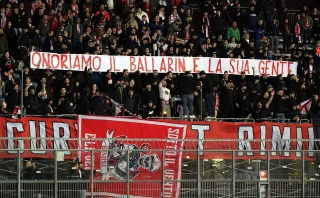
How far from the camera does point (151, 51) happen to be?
36219 millimetres

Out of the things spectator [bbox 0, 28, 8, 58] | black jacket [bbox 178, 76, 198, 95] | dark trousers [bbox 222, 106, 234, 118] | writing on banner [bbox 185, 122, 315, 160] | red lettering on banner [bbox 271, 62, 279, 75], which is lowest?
writing on banner [bbox 185, 122, 315, 160]

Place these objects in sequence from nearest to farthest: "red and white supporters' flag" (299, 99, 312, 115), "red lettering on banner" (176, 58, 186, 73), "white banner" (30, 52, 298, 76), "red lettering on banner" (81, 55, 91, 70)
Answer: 1. "white banner" (30, 52, 298, 76)
2. "red lettering on banner" (81, 55, 91, 70)
3. "red lettering on banner" (176, 58, 186, 73)
4. "red and white supporters' flag" (299, 99, 312, 115)

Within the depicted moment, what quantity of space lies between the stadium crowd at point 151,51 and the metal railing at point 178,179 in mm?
6575

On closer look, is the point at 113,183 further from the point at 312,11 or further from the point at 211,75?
the point at 312,11

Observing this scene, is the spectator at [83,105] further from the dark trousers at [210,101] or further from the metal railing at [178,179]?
the metal railing at [178,179]

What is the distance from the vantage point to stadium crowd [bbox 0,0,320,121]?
33.0 meters

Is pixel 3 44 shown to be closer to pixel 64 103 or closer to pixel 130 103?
pixel 64 103

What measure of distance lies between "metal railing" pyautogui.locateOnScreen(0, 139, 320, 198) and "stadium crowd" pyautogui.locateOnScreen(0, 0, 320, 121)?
21.6ft

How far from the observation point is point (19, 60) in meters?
34.5

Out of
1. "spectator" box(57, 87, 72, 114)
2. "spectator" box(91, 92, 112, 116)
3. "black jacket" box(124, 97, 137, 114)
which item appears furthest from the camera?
"black jacket" box(124, 97, 137, 114)

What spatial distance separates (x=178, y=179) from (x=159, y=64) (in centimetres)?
1032

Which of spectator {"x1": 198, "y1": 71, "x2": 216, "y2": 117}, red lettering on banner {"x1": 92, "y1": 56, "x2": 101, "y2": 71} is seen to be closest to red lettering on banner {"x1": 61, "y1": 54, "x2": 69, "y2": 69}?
red lettering on banner {"x1": 92, "y1": 56, "x2": 101, "y2": 71}

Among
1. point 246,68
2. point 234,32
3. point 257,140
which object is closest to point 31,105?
point 257,140

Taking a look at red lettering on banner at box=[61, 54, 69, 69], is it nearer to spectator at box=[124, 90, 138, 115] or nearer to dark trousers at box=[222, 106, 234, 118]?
spectator at box=[124, 90, 138, 115]
